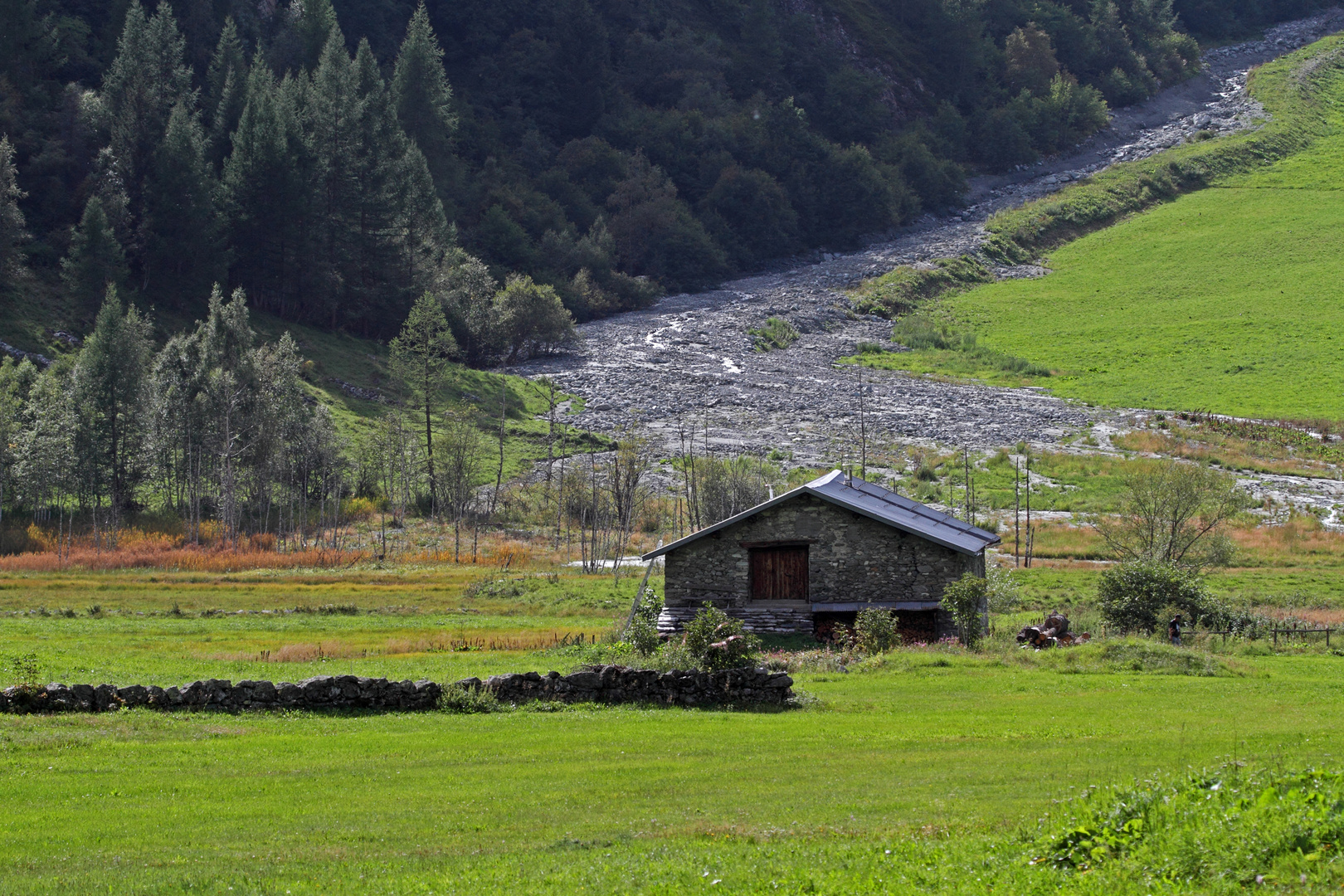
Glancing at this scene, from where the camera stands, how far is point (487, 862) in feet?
47.6

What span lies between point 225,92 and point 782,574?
4199 inches

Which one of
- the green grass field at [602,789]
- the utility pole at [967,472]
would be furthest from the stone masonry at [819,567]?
the utility pole at [967,472]

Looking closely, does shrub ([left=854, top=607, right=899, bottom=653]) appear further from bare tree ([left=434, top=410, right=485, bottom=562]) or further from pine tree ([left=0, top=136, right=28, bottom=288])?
pine tree ([left=0, top=136, right=28, bottom=288])

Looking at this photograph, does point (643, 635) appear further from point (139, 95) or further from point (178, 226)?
point (139, 95)

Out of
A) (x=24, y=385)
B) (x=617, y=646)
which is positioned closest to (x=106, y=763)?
(x=617, y=646)

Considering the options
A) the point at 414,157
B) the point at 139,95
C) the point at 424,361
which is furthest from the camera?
the point at 414,157

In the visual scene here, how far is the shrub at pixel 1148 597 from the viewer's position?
130ft

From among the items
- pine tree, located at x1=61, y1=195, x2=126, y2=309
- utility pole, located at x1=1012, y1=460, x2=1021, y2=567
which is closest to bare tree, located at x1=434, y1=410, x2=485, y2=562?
utility pole, located at x1=1012, y1=460, x2=1021, y2=567

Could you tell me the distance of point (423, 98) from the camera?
149 metres

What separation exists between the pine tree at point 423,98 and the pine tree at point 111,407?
232 feet

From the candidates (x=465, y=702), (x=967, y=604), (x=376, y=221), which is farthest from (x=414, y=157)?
(x=465, y=702)

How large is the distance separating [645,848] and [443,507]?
71633 mm

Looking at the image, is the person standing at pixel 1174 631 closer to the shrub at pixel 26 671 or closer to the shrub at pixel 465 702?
the shrub at pixel 465 702

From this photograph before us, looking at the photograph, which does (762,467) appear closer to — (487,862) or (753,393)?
(753,393)
